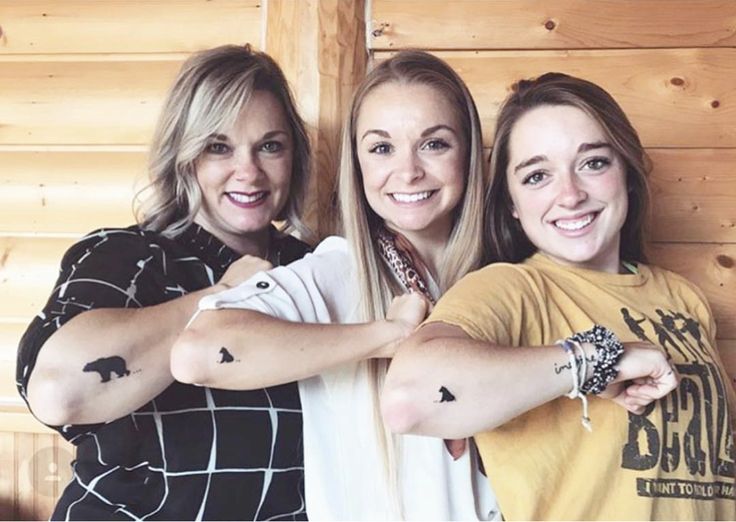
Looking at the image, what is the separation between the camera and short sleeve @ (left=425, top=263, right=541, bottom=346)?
124 centimetres

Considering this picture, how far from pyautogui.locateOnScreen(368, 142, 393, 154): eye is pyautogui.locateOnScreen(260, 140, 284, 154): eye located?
23 cm

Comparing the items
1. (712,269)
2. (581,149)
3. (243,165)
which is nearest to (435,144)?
(581,149)

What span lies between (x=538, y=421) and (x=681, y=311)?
44 centimetres

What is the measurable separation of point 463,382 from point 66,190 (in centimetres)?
147

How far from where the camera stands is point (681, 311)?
1.56m

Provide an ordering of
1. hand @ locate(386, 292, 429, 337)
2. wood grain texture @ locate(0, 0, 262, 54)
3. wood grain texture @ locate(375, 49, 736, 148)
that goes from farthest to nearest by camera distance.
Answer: wood grain texture @ locate(0, 0, 262, 54) → wood grain texture @ locate(375, 49, 736, 148) → hand @ locate(386, 292, 429, 337)

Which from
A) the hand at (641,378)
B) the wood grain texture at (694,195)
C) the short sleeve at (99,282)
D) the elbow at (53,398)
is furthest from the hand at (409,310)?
the wood grain texture at (694,195)

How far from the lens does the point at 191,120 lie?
1626 mm

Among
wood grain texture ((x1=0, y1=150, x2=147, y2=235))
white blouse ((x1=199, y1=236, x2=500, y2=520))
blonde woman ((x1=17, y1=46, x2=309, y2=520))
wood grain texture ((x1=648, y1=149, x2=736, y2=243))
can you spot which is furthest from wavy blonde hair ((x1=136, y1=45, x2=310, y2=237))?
wood grain texture ((x1=648, y1=149, x2=736, y2=243))

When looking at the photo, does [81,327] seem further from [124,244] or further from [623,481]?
[623,481]

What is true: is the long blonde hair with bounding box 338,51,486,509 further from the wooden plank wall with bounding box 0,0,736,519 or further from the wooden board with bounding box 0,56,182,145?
the wooden board with bounding box 0,56,182,145

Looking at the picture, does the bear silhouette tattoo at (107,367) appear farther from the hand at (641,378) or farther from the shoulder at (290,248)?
the hand at (641,378)

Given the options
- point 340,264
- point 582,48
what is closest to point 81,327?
point 340,264

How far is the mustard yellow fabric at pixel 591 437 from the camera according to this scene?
50.7 inches
